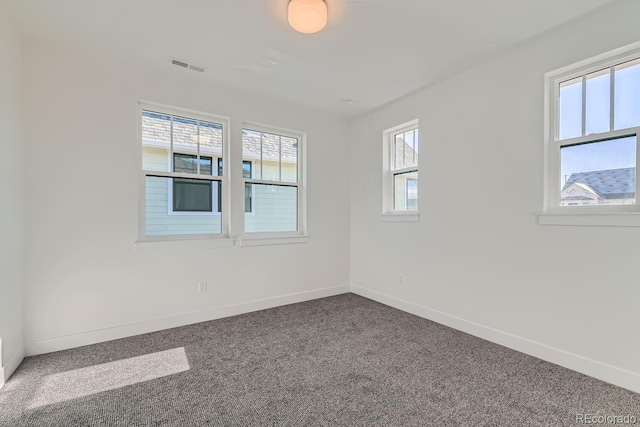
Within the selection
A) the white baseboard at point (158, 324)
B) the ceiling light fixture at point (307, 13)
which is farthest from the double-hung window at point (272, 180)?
the ceiling light fixture at point (307, 13)

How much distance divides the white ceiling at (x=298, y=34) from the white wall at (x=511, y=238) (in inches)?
9.7

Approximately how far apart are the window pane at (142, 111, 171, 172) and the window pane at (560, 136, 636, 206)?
3.76 meters

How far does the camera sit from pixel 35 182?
255cm

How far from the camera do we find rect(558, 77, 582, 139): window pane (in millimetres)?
2348

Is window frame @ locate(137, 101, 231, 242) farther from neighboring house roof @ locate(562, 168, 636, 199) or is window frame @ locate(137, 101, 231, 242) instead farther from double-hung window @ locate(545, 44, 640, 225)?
neighboring house roof @ locate(562, 168, 636, 199)

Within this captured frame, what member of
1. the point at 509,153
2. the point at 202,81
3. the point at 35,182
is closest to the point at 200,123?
the point at 202,81

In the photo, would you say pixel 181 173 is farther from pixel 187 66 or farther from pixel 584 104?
pixel 584 104

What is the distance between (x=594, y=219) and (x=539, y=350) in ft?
3.78

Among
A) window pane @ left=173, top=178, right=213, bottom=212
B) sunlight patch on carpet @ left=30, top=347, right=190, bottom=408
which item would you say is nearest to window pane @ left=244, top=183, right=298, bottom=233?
window pane @ left=173, top=178, right=213, bottom=212

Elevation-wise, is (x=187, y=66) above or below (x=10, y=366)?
above

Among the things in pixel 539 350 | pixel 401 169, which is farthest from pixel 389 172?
pixel 539 350

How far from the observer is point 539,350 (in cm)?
246

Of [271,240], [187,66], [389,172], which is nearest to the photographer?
[187,66]

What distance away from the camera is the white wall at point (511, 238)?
211 centimetres
